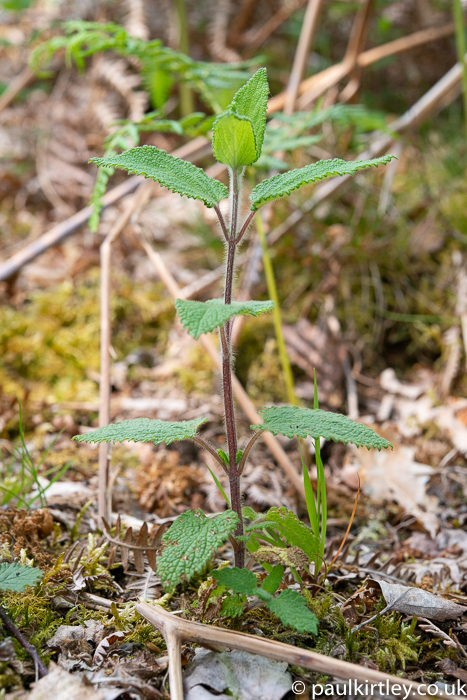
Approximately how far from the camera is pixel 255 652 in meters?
0.99

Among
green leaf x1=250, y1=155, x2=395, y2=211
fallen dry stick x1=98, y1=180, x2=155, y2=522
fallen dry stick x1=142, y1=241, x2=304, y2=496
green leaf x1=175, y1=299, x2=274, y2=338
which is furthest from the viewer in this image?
fallen dry stick x1=142, y1=241, x2=304, y2=496

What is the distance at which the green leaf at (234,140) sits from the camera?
0.97 metres

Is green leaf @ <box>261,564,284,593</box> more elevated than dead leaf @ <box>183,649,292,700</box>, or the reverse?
green leaf @ <box>261,564,284,593</box>

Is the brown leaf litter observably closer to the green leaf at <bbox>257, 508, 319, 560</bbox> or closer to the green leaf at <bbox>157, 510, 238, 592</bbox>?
the green leaf at <bbox>157, 510, 238, 592</bbox>

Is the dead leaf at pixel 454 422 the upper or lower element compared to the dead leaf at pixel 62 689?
upper

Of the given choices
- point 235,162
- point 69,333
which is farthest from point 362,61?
point 235,162

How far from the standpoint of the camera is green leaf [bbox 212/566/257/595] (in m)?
1.02

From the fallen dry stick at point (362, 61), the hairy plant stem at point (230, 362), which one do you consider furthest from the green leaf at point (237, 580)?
the fallen dry stick at point (362, 61)

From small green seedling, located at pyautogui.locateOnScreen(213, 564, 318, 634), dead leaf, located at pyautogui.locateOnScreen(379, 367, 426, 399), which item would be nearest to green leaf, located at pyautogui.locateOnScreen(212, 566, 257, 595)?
small green seedling, located at pyautogui.locateOnScreen(213, 564, 318, 634)

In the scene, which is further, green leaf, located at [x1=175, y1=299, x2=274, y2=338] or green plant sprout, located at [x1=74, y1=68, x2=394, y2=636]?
green plant sprout, located at [x1=74, y1=68, x2=394, y2=636]

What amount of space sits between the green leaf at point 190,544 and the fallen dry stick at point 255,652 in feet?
0.47

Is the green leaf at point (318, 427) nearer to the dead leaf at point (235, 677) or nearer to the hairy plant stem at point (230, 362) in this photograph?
the hairy plant stem at point (230, 362)

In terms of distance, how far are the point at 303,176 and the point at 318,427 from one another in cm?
52

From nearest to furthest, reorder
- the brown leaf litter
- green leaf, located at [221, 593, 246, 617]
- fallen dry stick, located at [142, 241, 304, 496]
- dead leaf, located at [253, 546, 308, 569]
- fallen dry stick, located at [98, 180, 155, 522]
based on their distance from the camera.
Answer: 1. green leaf, located at [221, 593, 246, 617]
2. dead leaf, located at [253, 546, 308, 569]
3. the brown leaf litter
4. fallen dry stick, located at [98, 180, 155, 522]
5. fallen dry stick, located at [142, 241, 304, 496]
